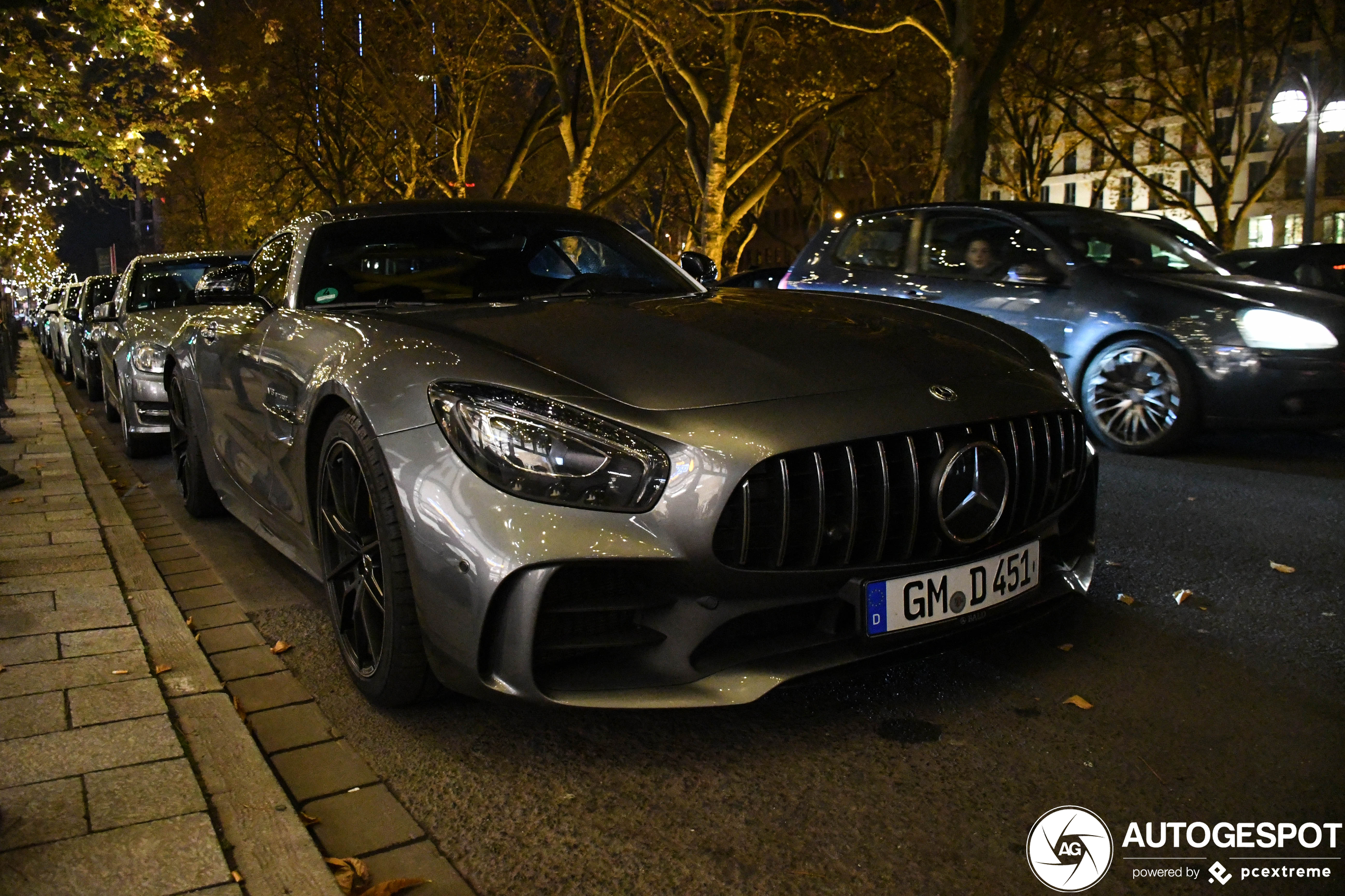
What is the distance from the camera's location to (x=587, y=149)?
85.1ft

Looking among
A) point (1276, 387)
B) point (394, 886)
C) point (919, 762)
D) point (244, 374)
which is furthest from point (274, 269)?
point (1276, 387)

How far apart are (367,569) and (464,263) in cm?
139

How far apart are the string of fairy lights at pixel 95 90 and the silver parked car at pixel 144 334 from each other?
3961 mm

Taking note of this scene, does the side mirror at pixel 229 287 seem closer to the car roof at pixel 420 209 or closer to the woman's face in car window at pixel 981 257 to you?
the car roof at pixel 420 209

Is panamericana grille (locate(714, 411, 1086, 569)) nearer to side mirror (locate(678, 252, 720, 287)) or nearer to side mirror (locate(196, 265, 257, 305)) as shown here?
side mirror (locate(678, 252, 720, 287))

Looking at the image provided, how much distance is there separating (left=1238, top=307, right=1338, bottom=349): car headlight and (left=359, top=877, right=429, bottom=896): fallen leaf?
5.95 meters

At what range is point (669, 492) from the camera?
2576 mm

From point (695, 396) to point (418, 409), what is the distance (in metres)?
0.70

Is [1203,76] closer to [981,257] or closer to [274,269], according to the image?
[981,257]

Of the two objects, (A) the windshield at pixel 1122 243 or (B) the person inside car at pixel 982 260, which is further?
(B) the person inside car at pixel 982 260

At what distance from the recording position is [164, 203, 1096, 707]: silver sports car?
2584mm

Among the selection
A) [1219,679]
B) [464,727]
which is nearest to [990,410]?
[1219,679]

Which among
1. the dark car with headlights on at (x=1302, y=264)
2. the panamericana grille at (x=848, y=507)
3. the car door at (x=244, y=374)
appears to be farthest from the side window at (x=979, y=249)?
the panamericana grille at (x=848, y=507)

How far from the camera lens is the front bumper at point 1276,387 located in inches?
257
